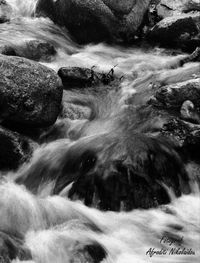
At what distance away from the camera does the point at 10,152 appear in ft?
27.3

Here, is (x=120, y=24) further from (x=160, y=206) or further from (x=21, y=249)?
(x=21, y=249)

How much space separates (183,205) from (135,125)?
8.33 feet

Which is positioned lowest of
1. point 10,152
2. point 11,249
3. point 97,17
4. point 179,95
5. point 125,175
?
point 10,152

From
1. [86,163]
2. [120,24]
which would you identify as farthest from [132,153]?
[120,24]

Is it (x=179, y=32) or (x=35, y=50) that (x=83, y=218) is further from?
(x=179, y=32)

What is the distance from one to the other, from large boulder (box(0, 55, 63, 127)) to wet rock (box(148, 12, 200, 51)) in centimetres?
602

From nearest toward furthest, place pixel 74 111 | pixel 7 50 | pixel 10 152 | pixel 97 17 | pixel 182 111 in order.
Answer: pixel 10 152
pixel 182 111
pixel 74 111
pixel 7 50
pixel 97 17

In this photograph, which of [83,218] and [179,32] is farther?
[179,32]

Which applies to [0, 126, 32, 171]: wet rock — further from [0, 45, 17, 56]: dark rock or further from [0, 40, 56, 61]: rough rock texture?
[0, 40, 56, 61]: rough rock texture

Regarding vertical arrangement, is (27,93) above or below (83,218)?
above

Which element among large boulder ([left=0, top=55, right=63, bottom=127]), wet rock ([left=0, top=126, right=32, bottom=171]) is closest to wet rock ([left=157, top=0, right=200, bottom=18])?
large boulder ([left=0, top=55, right=63, bottom=127])

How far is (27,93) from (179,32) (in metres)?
6.89

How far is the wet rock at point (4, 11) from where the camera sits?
14961 mm

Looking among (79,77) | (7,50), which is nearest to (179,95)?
(79,77)
